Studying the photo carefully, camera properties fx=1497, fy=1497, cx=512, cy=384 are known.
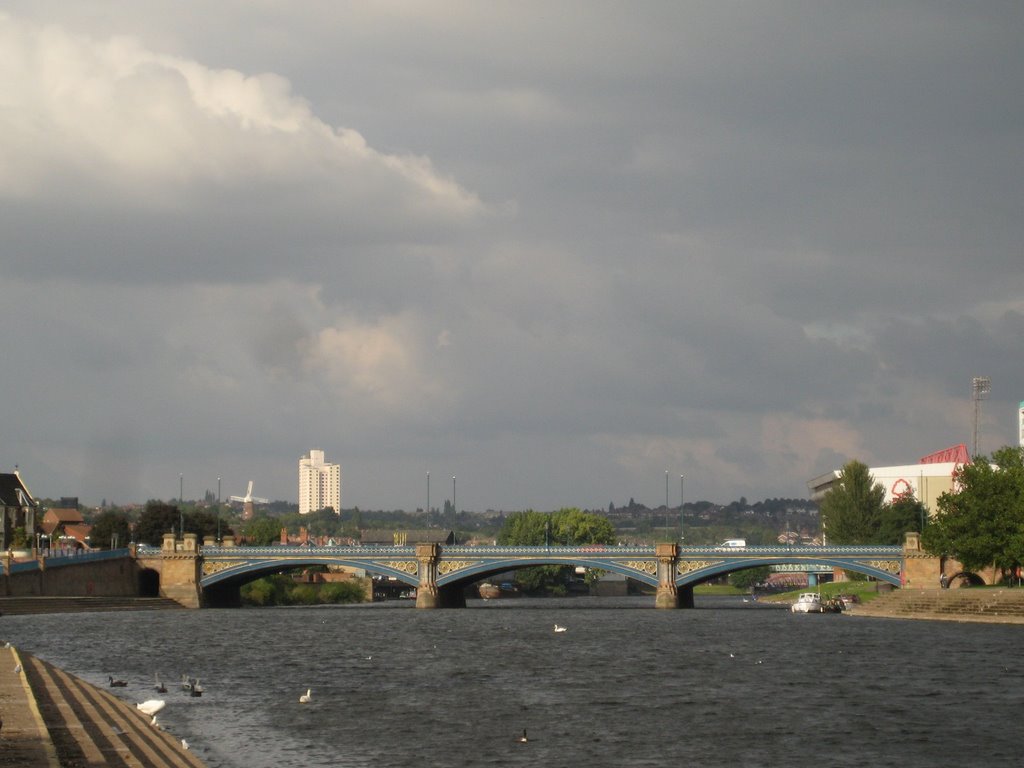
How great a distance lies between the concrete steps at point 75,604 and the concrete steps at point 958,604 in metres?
74.9

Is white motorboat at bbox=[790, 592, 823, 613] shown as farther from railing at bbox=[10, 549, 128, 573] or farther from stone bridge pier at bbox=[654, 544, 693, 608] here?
railing at bbox=[10, 549, 128, 573]

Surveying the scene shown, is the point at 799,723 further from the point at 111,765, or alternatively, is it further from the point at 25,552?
the point at 25,552

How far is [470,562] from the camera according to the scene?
159500 mm

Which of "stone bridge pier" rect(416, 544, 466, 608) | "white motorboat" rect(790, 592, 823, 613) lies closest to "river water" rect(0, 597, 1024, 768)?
"white motorboat" rect(790, 592, 823, 613)

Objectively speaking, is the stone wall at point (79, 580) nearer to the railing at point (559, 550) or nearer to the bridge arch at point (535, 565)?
the railing at point (559, 550)

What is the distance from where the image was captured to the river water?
4953 cm

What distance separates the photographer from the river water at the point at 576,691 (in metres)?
49.5

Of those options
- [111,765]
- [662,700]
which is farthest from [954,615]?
[111,765]

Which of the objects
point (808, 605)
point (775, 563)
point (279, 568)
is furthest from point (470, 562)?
point (808, 605)

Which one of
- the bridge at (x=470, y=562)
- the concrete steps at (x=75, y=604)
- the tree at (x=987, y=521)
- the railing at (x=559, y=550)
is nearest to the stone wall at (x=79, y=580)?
the concrete steps at (x=75, y=604)

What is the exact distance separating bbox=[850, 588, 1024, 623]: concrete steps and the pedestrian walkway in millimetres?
75014

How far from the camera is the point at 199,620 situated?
137 meters

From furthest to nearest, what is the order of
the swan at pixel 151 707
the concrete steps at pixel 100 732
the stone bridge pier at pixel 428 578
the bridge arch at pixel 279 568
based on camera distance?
the stone bridge pier at pixel 428 578 → the bridge arch at pixel 279 568 → the swan at pixel 151 707 → the concrete steps at pixel 100 732

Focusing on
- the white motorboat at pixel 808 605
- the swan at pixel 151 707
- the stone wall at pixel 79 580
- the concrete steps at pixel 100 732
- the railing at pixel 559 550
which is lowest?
the white motorboat at pixel 808 605
